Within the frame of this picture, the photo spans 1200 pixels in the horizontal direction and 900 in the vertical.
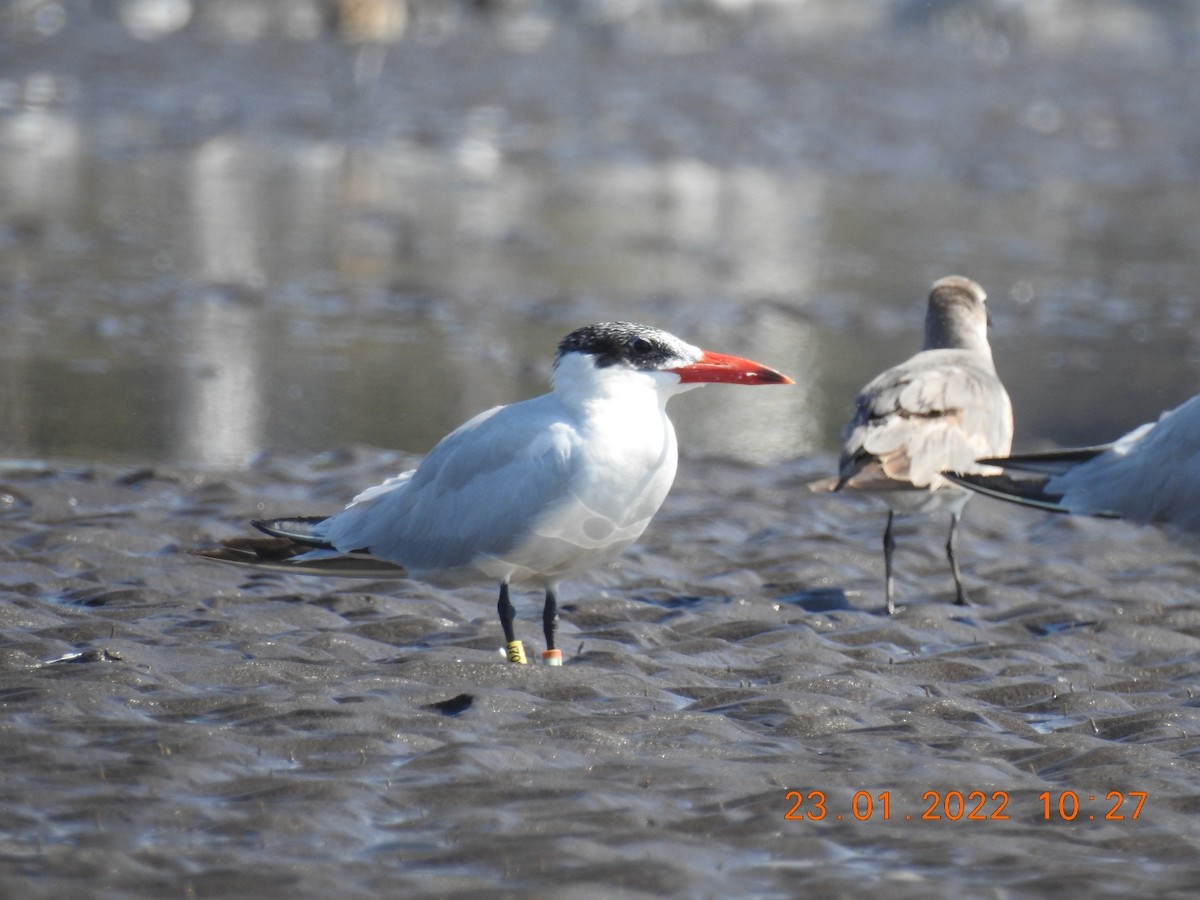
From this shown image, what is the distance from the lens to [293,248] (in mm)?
13672

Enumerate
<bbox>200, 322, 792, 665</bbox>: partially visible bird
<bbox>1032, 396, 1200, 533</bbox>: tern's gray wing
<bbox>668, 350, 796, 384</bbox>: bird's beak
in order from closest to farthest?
<bbox>200, 322, 792, 665</bbox>: partially visible bird → <bbox>668, 350, 796, 384</bbox>: bird's beak → <bbox>1032, 396, 1200, 533</bbox>: tern's gray wing

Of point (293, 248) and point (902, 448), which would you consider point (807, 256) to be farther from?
point (902, 448)

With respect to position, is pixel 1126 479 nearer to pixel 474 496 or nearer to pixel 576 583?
pixel 576 583

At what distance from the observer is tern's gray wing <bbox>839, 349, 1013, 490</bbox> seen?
6473mm

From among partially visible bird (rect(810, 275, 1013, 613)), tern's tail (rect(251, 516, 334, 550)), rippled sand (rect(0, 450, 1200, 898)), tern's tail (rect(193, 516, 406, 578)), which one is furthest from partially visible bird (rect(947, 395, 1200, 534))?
tern's tail (rect(251, 516, 334, 550))

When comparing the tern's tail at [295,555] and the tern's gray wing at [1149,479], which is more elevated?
the tern's gray wing at [1149,479]

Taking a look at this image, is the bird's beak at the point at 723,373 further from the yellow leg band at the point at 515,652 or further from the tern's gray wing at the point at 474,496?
the yellow leg band at the point at 515,652

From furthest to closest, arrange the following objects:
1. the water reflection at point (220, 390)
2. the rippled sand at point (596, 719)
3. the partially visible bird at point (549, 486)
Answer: the water reflection at point (220, 390)
the partially visible bird at point (549, 486)
the rippled sand at point (596, 719)

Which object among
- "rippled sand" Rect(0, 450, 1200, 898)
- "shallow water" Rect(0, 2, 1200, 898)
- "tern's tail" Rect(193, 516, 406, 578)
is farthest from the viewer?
"tern's tail" Rect(193, 516, 406, 578)

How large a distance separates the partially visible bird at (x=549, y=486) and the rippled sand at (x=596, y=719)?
300 millimetres

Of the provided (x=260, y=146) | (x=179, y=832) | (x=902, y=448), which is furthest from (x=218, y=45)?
(x=179, y=832)

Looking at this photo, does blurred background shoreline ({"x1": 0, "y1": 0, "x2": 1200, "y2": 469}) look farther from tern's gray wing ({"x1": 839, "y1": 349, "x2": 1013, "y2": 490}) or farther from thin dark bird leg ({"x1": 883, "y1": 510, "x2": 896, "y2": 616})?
thin dark bird leg ({"x1": 883, "y1": 510, "x2": 896, "y2": 616})

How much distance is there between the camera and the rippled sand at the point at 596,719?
3.74m

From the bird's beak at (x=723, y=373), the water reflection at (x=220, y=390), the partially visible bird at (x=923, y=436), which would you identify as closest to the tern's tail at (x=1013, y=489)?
the partially visible bird at (x=923, y=436)
